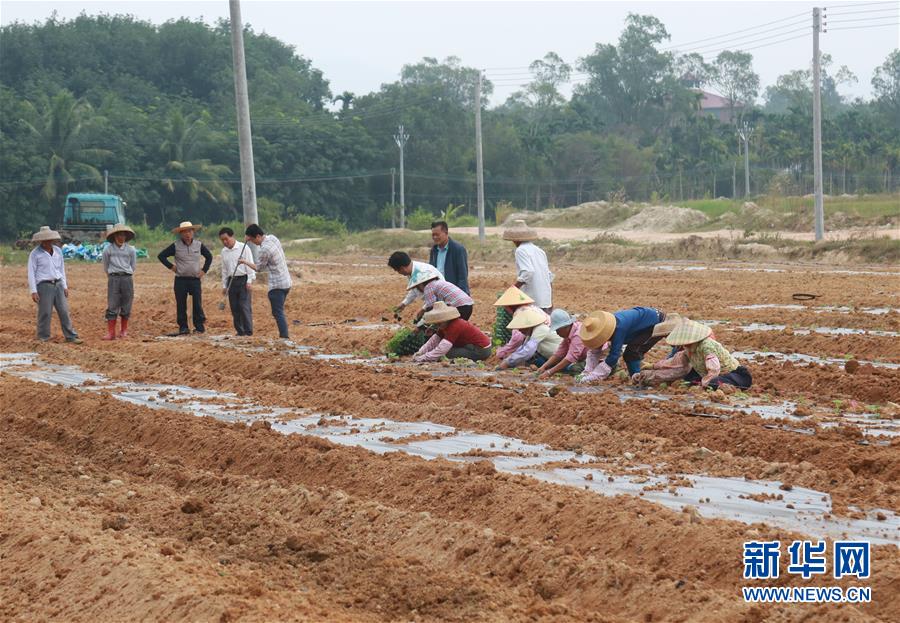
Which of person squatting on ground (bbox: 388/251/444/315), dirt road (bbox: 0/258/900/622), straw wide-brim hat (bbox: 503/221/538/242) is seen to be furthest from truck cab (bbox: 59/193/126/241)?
straw wide-brim hat (bbox: 503/221/538/242)

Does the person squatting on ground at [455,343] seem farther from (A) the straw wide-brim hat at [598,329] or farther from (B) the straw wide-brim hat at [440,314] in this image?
(A) the straw wide-brim hat at [598,329]

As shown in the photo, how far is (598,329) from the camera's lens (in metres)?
10.2

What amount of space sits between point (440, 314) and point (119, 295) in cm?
559

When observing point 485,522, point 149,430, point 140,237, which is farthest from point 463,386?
point 140,237

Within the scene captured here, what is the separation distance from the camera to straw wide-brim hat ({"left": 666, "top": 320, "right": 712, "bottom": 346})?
9.62 m

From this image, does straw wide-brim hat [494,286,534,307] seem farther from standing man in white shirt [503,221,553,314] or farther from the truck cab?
the truck cab

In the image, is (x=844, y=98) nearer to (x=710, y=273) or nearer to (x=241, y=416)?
(x=710, y=273)

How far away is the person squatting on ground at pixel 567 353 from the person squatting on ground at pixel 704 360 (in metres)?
0.98

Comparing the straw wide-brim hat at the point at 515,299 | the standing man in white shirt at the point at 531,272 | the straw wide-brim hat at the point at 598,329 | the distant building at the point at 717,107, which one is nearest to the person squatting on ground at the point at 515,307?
the straw wide-brim hat at the point at 515,299

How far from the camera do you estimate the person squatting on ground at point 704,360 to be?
9.66m

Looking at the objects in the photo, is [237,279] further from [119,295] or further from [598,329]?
[598,329]

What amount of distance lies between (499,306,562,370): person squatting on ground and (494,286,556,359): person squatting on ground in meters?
0.05

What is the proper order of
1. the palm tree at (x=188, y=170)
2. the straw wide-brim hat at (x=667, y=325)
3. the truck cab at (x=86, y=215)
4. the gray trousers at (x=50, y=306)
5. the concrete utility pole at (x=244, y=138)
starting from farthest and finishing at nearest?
the palm tree at (x=188, y=170) < the truck cab at (x=86, y=215) < the concrete utility pole at (x=244, y=138) < the gray trousers at (x=50, y=306) < the straw wide-brim hat at (x=667, y=325)

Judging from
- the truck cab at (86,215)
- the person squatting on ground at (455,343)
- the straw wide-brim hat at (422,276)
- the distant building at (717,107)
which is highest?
the distant building at (717,107)
